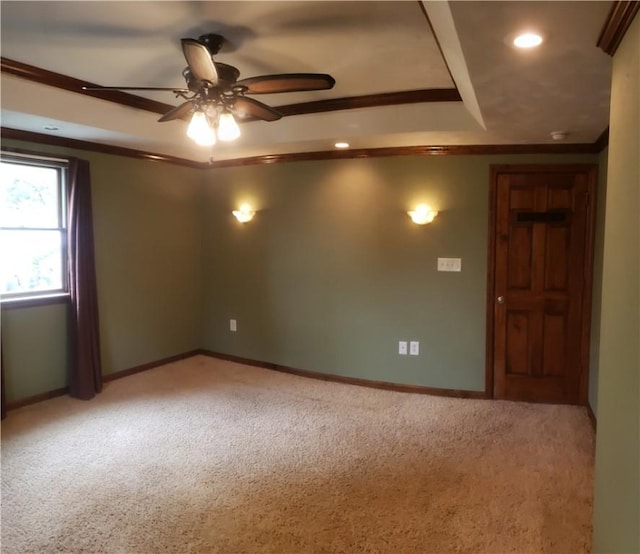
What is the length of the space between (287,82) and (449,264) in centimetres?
228

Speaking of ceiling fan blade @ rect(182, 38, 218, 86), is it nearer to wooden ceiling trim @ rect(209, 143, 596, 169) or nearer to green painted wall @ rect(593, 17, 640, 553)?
green painted wall @ rect(593, 17, 640, 553)

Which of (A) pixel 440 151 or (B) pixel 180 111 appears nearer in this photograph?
(B) pixel 180 111

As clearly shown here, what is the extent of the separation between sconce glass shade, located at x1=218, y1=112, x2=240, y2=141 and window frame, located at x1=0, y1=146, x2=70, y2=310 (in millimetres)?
1956

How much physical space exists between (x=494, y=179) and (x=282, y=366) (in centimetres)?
270

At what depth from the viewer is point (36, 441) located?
3.33 meters

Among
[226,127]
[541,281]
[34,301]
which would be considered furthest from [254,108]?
[541,281]

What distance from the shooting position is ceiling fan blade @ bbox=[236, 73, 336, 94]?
2445 mm

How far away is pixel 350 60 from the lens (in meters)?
2.89

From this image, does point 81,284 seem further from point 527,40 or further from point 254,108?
point 527,40

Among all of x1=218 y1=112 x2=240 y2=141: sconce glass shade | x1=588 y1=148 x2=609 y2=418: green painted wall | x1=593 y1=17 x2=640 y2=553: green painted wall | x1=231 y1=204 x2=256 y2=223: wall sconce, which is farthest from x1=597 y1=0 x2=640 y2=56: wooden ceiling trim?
x1=231 y1=204 x2=256 y2=223: wall sconce

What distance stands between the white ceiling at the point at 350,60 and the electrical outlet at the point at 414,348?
68.5 inches

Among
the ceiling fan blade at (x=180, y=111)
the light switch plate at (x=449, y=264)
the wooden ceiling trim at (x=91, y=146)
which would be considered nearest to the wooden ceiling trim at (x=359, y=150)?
the wooden ceiling trim at (x=91, y=146)

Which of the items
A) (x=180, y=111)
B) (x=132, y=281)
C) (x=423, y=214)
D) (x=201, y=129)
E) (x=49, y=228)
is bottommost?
(x=132, y=281)

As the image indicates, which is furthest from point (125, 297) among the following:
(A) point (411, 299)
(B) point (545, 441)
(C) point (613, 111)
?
(C) point (613, 111)
